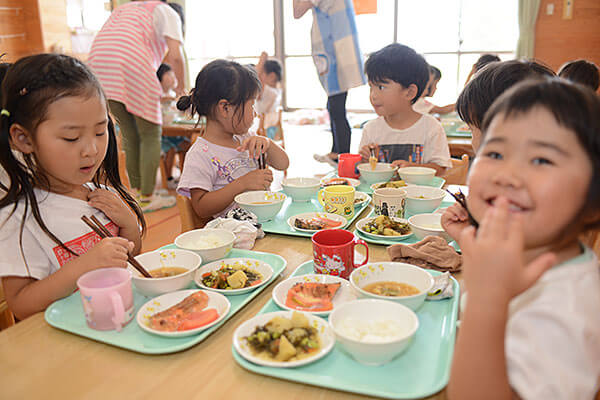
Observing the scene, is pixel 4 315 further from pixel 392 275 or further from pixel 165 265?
pixel 392 275

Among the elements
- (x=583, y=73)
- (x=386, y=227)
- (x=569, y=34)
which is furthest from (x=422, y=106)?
(x=569, y=34)

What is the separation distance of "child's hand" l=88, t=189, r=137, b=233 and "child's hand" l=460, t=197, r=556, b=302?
3.38 ft

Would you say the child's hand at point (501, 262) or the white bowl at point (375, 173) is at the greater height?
the child's hand at point (501, 262)

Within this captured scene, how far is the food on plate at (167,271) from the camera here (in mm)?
1107

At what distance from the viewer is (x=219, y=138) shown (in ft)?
6.62

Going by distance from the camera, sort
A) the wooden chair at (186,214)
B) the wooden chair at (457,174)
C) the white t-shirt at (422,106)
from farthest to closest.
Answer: the white t-shirt at (422,106), the wooden chair at (457,174), the wooden chair at (186,214)

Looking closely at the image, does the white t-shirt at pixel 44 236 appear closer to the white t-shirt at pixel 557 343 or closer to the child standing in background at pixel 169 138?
the white t-shirt at pixel 557 343

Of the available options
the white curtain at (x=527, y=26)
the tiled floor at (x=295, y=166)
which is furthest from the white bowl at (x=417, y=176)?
the white curtain at (x=527, y=26)

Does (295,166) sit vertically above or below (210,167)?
below

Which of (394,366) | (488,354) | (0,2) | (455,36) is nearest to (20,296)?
(394,366)

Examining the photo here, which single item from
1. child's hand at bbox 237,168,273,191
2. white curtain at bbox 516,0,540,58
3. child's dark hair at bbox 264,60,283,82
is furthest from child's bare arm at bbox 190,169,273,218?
white curtain at bbox 516,0,540,58

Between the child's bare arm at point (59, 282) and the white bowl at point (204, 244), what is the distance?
202 millimetres

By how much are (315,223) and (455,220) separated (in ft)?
1.57

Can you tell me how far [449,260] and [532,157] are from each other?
52 centimetres
